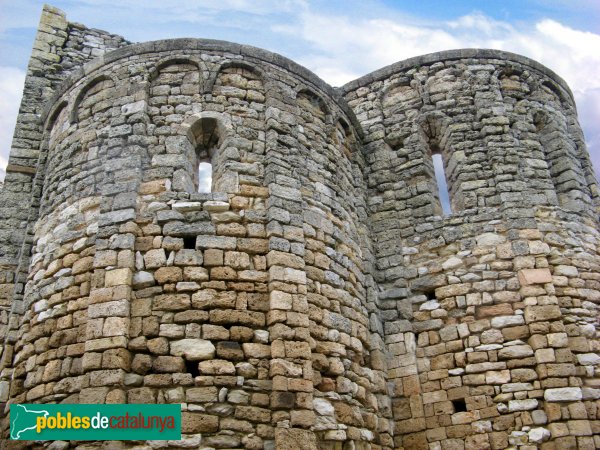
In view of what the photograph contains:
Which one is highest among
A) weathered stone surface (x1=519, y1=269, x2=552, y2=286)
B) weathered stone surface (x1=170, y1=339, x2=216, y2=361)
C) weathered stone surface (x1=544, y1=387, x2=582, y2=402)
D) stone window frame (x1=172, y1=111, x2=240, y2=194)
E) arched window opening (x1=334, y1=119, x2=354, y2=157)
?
arched window opening (x1=334, y1=119, x2=354, y2=157)

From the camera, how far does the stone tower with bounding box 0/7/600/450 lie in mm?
6238

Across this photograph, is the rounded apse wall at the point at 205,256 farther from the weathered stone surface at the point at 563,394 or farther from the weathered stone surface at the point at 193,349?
the weathered stone surface at the point at 563,394

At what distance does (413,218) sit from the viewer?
9352 millimetres

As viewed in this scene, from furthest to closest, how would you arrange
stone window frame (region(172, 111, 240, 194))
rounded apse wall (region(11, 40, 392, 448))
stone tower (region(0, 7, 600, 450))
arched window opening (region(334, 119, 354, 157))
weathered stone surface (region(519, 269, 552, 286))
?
arched window opening (region(334, 119, 354, 157))
weathered stone surface (region(519, 269, 552, 286))
stone window frame (region(172, 111, 240, 194))
stone tower (region(0, 7, 600, 450))
rounded apse wall (region(11, 40, 392, 448))

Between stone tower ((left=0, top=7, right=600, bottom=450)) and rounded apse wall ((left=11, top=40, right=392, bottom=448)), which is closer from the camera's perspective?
rounded apse wall ((left=11, top=40, right=392, bottom=448))

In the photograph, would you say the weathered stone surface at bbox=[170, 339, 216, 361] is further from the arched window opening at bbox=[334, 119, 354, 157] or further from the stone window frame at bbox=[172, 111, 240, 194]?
the arched window opening at bbox=[334, 119, 354, 157]

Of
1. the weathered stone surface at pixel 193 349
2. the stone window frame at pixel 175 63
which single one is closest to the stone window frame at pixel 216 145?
the stone window frame at pixel 175 63

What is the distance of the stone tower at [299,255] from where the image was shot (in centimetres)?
624

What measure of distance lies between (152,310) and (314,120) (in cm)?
396

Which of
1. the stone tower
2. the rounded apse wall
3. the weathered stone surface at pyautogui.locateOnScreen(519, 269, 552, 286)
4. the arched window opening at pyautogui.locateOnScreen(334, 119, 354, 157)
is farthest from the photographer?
the arched window opening at pyautogui.locateOnScreen(334, 119, 354, 157)

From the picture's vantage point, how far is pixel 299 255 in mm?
7066

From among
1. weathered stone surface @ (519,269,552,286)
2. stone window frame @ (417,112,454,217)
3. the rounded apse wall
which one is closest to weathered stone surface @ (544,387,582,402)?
weathered stone surface @ (519,269,552,286)

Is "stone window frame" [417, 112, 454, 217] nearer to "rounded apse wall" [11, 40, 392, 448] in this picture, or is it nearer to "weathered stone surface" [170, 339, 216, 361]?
"rounded apse wall" [11, 40, 392, 448]

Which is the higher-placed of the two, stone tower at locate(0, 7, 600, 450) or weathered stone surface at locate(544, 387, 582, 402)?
stone tower at locate(0, 7, 600, 450)
